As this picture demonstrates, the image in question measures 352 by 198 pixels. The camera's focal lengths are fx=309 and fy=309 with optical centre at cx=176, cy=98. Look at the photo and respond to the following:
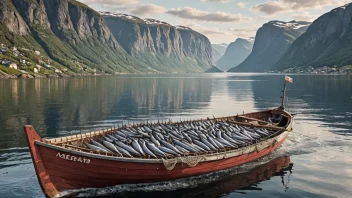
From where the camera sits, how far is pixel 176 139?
29.7 metres

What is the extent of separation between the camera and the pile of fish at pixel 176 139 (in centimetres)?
2570

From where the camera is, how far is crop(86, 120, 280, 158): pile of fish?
84.3 ft

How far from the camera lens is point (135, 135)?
30.9m

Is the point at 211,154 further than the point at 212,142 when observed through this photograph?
No

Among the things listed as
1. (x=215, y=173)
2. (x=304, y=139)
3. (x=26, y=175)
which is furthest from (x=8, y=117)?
(x=304, y=139)

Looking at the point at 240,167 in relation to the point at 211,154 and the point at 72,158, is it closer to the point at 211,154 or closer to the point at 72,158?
the point at 211,154

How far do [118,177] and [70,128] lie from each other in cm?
2725

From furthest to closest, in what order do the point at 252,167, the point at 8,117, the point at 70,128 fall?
the point at 8,117
the point at 70,128
the point at 252,167

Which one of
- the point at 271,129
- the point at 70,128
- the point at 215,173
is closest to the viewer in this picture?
the point at 215,173

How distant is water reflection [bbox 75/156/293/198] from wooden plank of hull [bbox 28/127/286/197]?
60 centimetres

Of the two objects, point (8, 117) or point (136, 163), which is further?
point (8, 117)

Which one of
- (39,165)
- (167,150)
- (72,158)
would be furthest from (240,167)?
(39,165)

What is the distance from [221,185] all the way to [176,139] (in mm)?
6271

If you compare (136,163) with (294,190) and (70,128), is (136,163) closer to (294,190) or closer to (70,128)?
(294,190)
